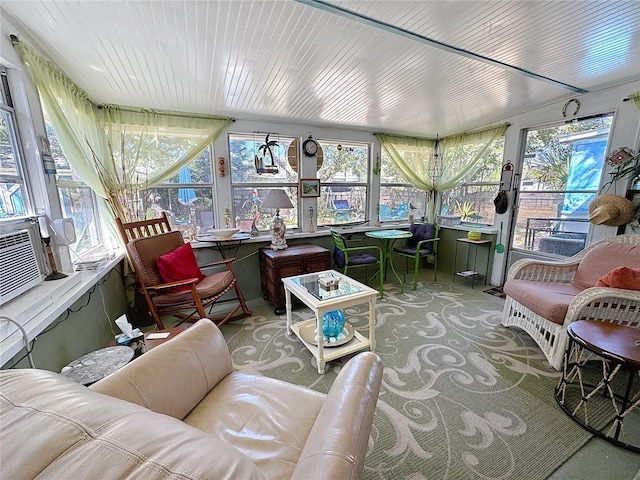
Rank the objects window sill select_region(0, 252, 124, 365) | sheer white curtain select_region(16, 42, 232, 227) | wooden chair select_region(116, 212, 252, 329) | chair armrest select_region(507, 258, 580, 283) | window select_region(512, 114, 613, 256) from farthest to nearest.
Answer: window select_region(512, 114, 613, 256)
chair armrest select_region(507, 258, 580, 283)
wooden chair select_region(116, 212, 252, 329)
sheer white curtain select_region(16, 42, 232, 227)
window sill select_region(0, 252, 124, 365)

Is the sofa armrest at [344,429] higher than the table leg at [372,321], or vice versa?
the sofa armrest at [344,429]

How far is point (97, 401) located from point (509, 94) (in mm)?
3590

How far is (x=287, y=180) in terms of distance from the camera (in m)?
3.53

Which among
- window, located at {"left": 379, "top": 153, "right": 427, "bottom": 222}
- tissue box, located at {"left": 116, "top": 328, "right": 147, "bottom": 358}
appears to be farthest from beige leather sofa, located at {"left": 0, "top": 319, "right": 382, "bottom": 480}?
window, located at {"left": 379, "top": 153, "right": 427, "bottom": 222}

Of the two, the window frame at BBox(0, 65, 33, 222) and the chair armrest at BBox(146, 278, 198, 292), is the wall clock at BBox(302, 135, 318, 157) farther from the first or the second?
the window frame at BBox(0, 65, 33, 222)

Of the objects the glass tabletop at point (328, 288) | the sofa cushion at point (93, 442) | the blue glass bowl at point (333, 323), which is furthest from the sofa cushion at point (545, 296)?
the sofa cushion at point (93, 442)

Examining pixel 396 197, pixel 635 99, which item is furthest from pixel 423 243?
pixel 635 99

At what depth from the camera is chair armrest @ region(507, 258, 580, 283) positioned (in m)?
2.44

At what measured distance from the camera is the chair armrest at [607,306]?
5.67 ft

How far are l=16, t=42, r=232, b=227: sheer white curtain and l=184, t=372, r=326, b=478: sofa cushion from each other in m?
1.97

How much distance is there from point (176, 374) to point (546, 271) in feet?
10.00

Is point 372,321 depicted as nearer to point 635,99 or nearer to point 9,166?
point 9,166

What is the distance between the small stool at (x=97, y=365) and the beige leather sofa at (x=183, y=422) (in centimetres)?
38

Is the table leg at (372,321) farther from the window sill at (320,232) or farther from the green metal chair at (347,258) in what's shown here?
the window sill at (320,232)
